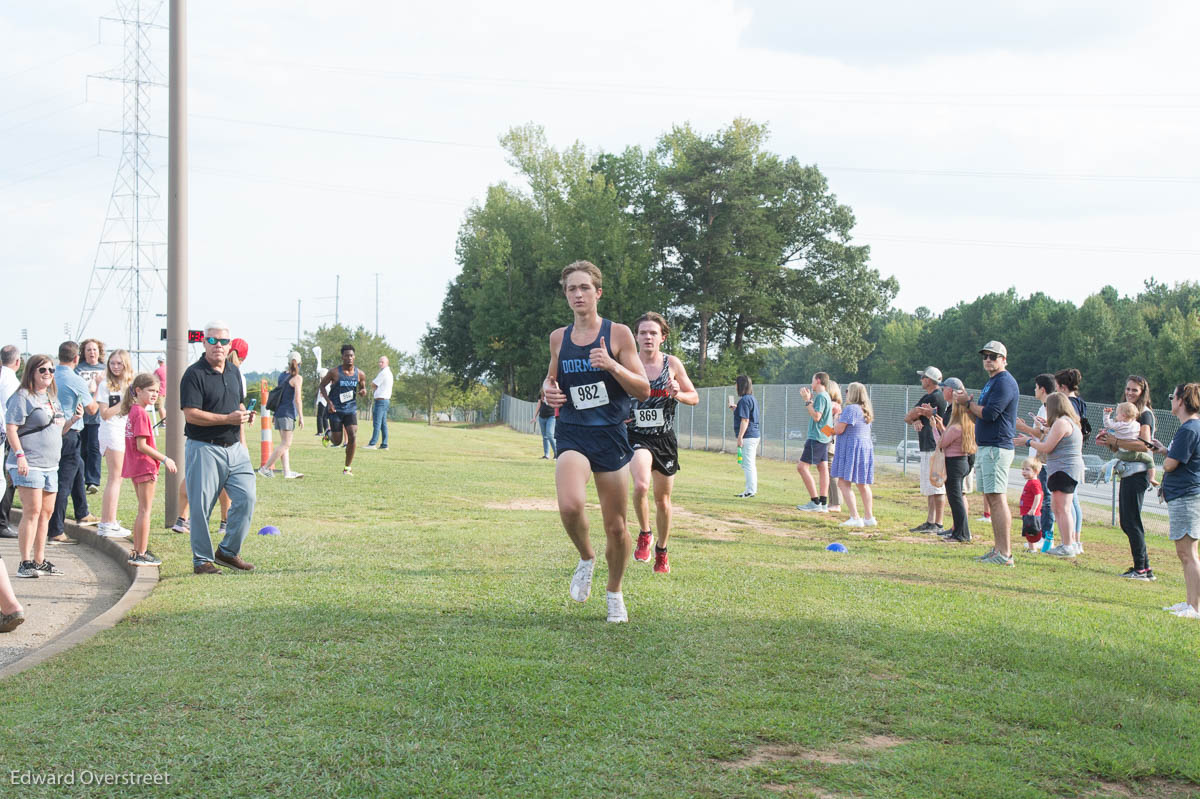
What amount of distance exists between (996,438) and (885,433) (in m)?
18.1

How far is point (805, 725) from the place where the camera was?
4.50 metres

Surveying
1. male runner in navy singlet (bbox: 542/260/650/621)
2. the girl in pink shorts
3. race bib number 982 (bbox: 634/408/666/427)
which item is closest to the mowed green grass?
the girl in pink shorts

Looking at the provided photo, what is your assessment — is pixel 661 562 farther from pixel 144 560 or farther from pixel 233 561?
pixel 144 560

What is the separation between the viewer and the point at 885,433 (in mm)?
27953

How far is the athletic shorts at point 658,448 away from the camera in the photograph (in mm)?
8695

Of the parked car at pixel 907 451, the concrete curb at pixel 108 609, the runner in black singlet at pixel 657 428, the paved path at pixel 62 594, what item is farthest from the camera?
the parked car at pixel 907 451

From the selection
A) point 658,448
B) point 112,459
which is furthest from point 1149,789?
point 112,459

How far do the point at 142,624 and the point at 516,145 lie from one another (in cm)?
6955

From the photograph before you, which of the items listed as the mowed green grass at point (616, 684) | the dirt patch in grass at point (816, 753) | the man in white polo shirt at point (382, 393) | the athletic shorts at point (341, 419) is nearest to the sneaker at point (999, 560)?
the mowed green grass at point (616, 684)

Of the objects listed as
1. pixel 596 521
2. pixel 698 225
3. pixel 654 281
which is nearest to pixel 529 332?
pixel 654 281

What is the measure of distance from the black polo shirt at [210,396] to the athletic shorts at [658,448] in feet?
11.1

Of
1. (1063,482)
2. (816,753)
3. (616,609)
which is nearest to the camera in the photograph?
(816,753)

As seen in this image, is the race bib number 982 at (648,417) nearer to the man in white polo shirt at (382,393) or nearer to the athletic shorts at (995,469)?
the athletic shorts at (995,469)

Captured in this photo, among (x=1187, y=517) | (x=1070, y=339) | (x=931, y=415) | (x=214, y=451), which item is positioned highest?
(x=1070, y=339)
